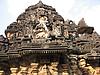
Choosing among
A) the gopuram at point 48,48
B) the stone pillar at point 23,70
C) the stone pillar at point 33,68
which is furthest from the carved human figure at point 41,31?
the stone pillar at point 23,70

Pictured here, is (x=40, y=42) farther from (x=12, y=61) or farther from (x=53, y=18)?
(x=53, y=18)

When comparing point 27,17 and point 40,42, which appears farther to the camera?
point 27,17

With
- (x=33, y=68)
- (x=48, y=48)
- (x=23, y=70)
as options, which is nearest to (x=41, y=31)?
(x=48, y=48)

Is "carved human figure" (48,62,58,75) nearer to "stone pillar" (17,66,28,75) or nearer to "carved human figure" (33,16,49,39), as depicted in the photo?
"stone pillar" (17,66,28,75)

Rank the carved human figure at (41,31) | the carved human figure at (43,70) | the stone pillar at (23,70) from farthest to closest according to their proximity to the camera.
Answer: the carved human figure at (41,31) → the stone pillar at (23,70) → the carved human figure at (43,70)

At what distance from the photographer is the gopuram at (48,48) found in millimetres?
19578

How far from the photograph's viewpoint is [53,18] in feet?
75.9

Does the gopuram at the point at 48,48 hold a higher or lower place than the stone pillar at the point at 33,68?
higher

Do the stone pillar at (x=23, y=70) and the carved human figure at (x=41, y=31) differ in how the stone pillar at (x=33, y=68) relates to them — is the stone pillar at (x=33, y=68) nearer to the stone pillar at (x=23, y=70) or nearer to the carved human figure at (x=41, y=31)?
the stone pillar at (x=23, y=70)

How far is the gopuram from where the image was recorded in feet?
64.2

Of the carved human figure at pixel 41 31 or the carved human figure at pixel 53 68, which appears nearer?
the carved human figure at pixel 53 68

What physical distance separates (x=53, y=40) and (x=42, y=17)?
307 centimetres

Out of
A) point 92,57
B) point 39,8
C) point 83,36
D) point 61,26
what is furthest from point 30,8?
point 92,57

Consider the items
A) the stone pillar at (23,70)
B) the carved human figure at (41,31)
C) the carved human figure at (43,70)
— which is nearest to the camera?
the carved human figure at (43,70)
